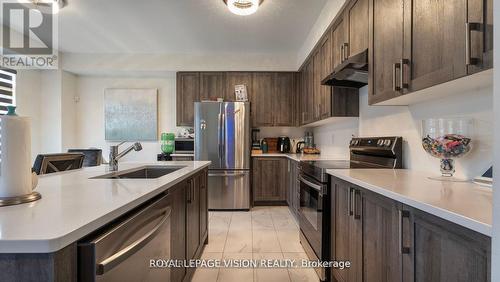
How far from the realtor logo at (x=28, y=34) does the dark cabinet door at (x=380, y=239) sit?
352cm

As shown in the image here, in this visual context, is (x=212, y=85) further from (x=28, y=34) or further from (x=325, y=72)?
(x=28, y=34)

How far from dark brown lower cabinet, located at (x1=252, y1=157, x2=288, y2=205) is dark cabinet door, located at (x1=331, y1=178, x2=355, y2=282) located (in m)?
2.20

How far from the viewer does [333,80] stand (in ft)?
7.30

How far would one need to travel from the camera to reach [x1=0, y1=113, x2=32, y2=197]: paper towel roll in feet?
2.56

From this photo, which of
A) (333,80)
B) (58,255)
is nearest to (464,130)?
(333,80)

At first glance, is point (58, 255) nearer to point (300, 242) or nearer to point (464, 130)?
point (464, 130)

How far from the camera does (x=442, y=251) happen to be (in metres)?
0.79

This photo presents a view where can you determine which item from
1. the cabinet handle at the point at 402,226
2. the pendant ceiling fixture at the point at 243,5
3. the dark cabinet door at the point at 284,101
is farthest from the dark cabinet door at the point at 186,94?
the cabinet handle at the point at 402,226

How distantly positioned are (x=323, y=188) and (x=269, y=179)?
2.18 metres

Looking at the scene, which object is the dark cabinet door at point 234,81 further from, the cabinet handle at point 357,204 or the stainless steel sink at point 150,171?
the cabinet handle at point 357,204

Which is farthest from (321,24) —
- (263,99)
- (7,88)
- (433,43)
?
(7,88)

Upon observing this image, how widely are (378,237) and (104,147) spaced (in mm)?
4873

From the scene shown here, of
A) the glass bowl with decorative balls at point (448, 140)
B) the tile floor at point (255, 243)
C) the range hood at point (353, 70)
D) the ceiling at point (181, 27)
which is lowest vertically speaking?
the tile floor at point (255, 243)

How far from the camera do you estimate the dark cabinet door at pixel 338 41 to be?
7.18ft
